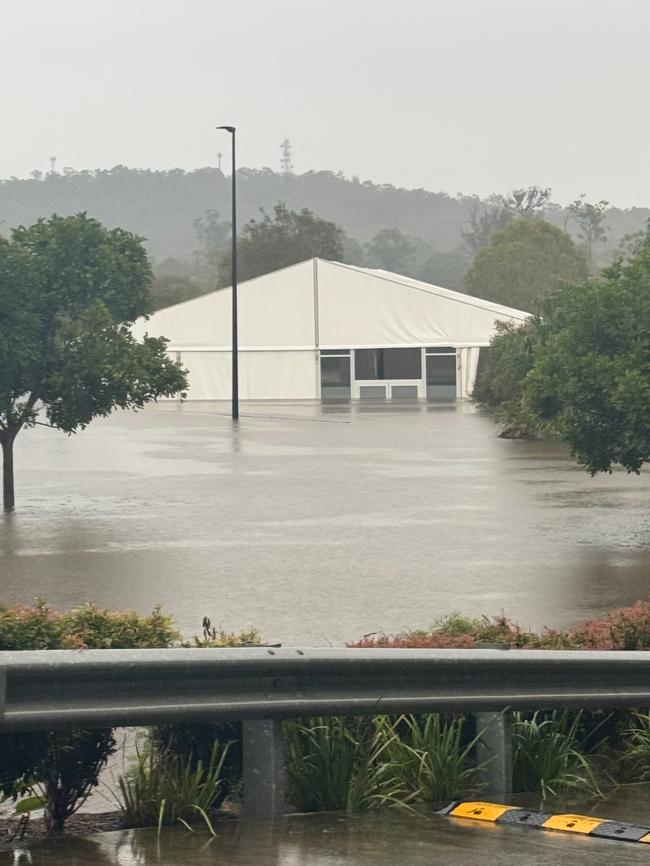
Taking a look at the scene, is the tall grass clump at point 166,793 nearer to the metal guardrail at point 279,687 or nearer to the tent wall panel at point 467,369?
the metal guardrail at point 279,687

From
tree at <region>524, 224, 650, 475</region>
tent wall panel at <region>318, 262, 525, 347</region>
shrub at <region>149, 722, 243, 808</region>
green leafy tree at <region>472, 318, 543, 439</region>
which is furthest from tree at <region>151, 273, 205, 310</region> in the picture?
shrub at <region>149, 722, 243, 808</region>

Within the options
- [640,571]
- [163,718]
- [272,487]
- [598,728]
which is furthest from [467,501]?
[163,718]

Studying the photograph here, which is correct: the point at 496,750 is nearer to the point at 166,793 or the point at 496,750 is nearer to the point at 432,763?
the point at 432,763

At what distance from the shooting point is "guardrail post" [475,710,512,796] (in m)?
6.39

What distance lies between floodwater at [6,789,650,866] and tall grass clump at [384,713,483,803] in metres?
0.33

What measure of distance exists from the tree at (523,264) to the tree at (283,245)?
1267 centimetres

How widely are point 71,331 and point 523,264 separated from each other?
10339 centimetres

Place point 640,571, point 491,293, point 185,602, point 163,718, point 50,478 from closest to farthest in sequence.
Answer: point 163,718 → point 185,602 → point 640,571 → point 50,478 → point 491,293

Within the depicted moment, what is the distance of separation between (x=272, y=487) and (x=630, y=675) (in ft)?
76.3

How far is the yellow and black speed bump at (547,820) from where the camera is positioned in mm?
5715

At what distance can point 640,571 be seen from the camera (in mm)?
18625

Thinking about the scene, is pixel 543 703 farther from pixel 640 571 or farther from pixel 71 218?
pixel 71 218

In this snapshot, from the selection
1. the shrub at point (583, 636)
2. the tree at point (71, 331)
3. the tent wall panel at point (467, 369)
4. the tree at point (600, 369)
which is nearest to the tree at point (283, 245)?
the tent wall panel at point (467, 369)

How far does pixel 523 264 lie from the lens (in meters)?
128
